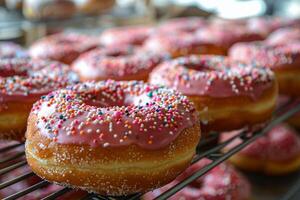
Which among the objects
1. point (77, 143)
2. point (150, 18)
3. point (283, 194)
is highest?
point (77, 143)

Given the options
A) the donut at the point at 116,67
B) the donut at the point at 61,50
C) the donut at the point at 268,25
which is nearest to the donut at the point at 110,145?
the donut at the point at 116,67

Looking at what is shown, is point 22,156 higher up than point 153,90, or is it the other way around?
point 153,90

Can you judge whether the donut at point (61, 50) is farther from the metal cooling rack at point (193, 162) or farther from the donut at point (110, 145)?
the donut at point (110, 145)

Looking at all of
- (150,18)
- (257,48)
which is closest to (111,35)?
(257,48)

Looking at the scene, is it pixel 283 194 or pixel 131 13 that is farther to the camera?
pixel 131 13

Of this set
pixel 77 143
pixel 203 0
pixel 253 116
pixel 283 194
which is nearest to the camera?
pixel 77 143

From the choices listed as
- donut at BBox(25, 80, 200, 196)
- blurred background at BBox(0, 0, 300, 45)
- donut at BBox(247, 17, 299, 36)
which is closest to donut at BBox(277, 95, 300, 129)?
donut at BBox(247, 17, 299, 36)

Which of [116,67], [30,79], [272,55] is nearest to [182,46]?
[272,55]

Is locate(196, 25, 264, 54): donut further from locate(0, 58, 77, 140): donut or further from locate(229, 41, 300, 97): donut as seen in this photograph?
locate(0, 58, 77, 140): donut

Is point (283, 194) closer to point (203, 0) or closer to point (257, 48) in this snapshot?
point (257, 48)
